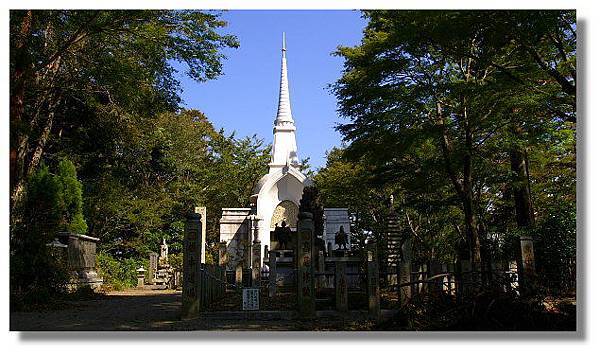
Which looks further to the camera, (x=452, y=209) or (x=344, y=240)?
(x=452, y=209)

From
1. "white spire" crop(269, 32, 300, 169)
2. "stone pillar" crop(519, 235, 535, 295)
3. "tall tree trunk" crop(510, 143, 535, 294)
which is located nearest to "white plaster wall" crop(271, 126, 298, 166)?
"white spire" crop(269, 32, 300, 169)

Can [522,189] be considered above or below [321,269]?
above

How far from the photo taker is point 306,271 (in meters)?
7.80

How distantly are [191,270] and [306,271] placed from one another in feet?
4.80

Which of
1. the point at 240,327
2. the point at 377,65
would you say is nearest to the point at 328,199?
the point at 377,65

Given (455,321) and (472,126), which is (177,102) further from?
(455,321)

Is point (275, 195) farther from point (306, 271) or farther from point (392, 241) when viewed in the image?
point (306, 271)

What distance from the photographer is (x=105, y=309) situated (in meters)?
9.34

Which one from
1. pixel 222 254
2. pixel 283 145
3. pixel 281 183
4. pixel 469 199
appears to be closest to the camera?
pixel 469 199

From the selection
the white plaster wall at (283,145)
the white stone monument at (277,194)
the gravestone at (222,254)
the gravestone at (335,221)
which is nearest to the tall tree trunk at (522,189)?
the gravestone at (335,221)

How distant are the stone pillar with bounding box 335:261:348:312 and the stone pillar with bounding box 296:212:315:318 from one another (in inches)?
15.7

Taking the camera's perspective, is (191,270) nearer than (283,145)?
Yes

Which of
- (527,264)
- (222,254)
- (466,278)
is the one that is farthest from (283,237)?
(527,264)
